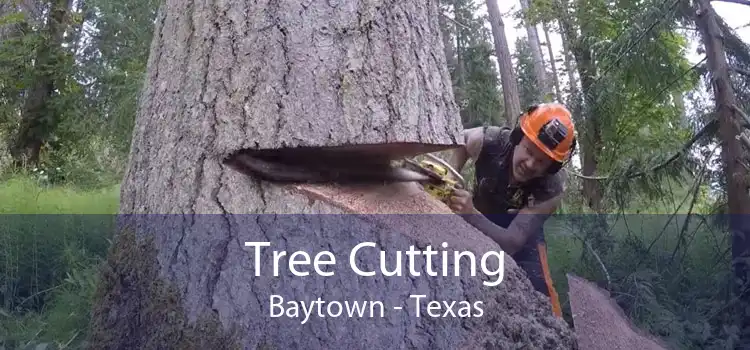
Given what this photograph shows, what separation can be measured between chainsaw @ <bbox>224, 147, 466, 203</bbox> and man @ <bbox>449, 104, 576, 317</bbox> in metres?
0.63

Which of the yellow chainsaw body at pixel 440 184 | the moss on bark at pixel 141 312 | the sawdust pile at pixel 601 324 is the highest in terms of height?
the yellow chainsaw body at pixel 440 184

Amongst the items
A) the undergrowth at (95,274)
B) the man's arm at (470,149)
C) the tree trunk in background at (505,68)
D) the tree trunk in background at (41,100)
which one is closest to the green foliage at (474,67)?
the tree trunk in background at (505,68)

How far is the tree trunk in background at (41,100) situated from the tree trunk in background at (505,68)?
5.87 meters

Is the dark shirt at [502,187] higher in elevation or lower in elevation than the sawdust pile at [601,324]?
higher

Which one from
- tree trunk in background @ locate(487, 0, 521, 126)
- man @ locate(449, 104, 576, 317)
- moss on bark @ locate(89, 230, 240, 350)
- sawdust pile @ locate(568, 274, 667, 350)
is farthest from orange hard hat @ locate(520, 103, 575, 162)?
tree trunk in background @ locate(487, 0, 521, 126)

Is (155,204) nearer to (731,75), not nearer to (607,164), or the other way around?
(731,75)

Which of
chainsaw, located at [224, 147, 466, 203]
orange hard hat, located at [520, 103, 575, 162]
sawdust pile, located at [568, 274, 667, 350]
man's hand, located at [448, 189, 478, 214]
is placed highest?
orange hard hat, located at [520, 103, 575, 162]

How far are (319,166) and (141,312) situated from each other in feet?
2.09

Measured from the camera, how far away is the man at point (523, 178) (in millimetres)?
2807

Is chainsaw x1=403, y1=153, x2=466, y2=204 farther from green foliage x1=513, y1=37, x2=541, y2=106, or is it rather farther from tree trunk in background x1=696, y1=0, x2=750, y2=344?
green foliage x1=513, y1=37, x2=541, y2=106

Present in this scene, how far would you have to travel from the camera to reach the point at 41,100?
31.0ft

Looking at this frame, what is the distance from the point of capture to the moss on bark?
1.70 m

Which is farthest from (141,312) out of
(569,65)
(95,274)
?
(569,65)

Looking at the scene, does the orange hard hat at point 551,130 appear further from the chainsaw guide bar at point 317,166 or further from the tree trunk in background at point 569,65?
the tree trunk in background at point 569,65
